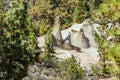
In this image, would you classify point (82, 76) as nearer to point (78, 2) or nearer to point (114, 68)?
point (114, 68)

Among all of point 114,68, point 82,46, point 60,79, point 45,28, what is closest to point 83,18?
point 45,28

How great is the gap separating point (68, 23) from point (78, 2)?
7381 mm

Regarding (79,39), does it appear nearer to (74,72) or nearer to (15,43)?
(74,72)

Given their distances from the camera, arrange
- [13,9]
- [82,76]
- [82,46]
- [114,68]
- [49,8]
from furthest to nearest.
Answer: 1. [49,8]
2. [82,46]
3. [82,76]
4. [13,9]
5. [114,68]

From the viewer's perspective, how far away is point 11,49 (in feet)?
88.3

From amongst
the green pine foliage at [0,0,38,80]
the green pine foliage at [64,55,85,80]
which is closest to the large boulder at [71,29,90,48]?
the green pine foliage at [64,55,85,80]

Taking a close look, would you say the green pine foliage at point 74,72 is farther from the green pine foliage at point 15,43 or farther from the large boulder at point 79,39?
the large boulder at point 79,39

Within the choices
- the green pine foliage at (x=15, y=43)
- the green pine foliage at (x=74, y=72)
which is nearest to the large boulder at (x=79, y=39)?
the green pine foliage at (x=74, y=72)

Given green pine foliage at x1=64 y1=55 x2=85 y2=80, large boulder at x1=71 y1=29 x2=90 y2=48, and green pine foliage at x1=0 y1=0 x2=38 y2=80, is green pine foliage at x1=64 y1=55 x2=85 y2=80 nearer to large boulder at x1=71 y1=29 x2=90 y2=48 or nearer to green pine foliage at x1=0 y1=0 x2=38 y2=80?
green pine foliage at x1=0 y1=0 x2=38 y2=80

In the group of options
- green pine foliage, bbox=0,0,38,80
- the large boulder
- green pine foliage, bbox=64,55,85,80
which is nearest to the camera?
green pine foliage, bbox=0,0,38,80

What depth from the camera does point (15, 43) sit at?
27.3m

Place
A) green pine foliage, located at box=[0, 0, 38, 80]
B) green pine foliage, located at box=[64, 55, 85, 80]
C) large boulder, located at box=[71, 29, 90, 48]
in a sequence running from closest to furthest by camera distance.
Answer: green pine foliage, located at box=[0, 0, 38, 80] < green pine foliage, located at box=[64, 55, 85, 80] < large boulder, located at box=[71, 29, 90, 48]

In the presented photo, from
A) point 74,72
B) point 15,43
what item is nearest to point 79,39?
point 74,72

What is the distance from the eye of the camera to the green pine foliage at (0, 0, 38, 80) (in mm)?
26531
